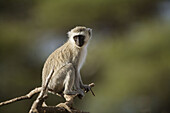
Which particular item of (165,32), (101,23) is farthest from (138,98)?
(101,23)

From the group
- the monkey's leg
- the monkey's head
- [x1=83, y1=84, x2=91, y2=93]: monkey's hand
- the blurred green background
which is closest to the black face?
the monkey's head

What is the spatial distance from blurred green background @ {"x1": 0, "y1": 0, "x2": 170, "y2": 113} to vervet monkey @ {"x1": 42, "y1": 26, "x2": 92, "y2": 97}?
4.59 meters

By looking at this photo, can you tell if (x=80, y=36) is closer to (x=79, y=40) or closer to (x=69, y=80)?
(x=79, y=40)

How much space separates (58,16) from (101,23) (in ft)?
3.72

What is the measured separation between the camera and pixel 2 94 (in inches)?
366

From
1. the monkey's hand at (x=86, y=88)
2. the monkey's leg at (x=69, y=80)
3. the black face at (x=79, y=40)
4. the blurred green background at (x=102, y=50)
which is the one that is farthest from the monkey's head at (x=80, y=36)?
the blurred green background at (x=102, y=50)

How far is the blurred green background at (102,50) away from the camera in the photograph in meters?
9.43

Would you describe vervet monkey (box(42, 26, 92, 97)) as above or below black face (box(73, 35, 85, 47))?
below

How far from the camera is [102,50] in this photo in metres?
10.4

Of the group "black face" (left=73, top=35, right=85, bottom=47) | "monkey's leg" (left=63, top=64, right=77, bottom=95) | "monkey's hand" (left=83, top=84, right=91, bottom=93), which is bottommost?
"monkey's hand" (left=83, top=84, right=91, bottom=93)

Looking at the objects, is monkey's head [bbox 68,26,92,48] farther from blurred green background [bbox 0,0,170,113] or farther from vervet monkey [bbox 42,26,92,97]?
blurred green background [bbox 0,0,170,113]

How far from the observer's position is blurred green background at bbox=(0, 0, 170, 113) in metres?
9.43

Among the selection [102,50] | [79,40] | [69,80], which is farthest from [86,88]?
[102,50]

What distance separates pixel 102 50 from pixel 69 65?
259 inches
